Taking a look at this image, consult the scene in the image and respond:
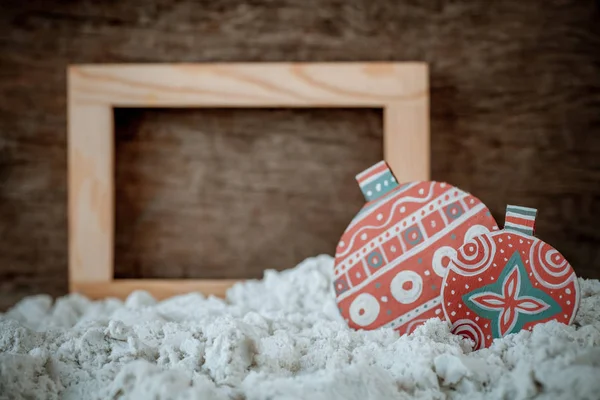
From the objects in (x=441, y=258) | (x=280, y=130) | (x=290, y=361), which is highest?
(x=280, y=130)

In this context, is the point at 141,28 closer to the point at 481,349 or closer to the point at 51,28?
the point at 51,28

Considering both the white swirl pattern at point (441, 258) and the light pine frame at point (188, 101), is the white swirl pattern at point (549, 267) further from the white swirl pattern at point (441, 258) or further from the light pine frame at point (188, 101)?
the light pine frame at point (188, 101)

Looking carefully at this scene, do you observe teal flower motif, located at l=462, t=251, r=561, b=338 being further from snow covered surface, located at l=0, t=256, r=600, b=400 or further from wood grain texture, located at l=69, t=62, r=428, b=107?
wood grain texture, located at l=69, t=62, r=428, b=107

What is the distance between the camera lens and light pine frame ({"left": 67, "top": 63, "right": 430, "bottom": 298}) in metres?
0.92

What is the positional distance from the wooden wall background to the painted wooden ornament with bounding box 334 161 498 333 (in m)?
0.32

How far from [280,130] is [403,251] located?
1.39 feet

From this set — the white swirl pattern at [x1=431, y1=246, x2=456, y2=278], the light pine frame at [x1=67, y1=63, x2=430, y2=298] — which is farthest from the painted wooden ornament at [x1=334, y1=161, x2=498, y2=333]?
the light pine frame at [x1=67, y1=63, x2=430, y2=298]

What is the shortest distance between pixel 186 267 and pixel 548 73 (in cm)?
79

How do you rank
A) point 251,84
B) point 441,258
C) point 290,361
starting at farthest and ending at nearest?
point 251,84
point 441,258
point 290,361

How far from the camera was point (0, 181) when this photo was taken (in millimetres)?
1016

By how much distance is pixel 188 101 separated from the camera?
93 centimetres

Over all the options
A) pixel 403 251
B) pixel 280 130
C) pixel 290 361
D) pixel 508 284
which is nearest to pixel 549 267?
pixel 508 284

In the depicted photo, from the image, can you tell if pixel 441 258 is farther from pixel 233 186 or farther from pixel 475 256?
pixel 233 186

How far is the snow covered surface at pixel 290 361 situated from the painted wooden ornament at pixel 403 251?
0.04 m
